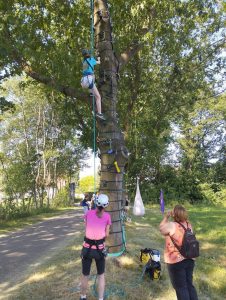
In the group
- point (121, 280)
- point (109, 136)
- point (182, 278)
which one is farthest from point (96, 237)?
point (109, 136)

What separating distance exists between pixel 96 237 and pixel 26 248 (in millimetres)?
6653

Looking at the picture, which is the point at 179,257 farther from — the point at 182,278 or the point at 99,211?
the point at 99,211

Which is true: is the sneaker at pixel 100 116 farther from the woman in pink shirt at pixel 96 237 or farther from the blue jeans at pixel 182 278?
the blue jeans at pixel 182 278

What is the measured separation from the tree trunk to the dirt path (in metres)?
2.41

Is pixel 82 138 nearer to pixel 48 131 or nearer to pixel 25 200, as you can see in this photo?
pixel 25 200

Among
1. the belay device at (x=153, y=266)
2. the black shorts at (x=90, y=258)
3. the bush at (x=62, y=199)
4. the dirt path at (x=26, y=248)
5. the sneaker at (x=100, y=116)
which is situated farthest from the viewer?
the bush at (x=62, y=199)

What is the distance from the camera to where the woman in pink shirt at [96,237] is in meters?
5.69

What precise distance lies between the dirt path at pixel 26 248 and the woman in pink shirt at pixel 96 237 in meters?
2.33

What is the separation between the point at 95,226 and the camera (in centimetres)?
570

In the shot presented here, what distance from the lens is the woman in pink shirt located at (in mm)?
5688

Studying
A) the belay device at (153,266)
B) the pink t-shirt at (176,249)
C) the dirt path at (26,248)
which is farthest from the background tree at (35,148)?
the pink t-shirt at (176,249)

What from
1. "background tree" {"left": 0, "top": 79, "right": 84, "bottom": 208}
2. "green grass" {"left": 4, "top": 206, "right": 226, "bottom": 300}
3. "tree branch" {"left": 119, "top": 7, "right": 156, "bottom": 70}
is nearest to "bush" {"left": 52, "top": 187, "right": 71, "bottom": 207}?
"background tree" {"left": 0, "top": 79, "right": 84, "bottom": 208}

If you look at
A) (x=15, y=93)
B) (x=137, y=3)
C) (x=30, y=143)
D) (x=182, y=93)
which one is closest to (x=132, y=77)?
(x=182, y=93)

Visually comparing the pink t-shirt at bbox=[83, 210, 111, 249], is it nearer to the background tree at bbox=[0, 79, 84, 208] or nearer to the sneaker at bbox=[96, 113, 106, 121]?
the sneaker at bbox=[96, 113, 106, 121]
